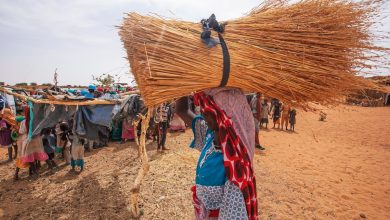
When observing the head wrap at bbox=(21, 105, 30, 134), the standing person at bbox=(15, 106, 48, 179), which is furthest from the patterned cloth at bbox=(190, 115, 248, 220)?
the standing person at bbox=(15, 106, 48, 179)

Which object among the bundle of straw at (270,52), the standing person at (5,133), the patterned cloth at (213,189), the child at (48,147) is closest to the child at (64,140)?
the child at (48,147)

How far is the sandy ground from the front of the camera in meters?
4.60

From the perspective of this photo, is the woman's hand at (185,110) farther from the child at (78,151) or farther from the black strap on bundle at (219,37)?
the child at (78,151)

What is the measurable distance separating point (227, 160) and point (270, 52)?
0.64 m

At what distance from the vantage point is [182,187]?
16.7 feet

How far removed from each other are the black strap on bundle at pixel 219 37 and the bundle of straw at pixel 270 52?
2cm

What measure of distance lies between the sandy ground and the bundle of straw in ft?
1.60

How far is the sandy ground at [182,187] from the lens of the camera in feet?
15.1

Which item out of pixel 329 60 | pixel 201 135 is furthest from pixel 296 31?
pixel 201 135

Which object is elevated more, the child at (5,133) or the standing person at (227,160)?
the standing person at (227,160)

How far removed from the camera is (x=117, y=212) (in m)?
4.50

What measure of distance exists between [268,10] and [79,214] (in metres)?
4.56

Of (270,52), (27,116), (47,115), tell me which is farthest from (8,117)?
(270,52)

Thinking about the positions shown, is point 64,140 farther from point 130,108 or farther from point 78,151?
point 130,108
